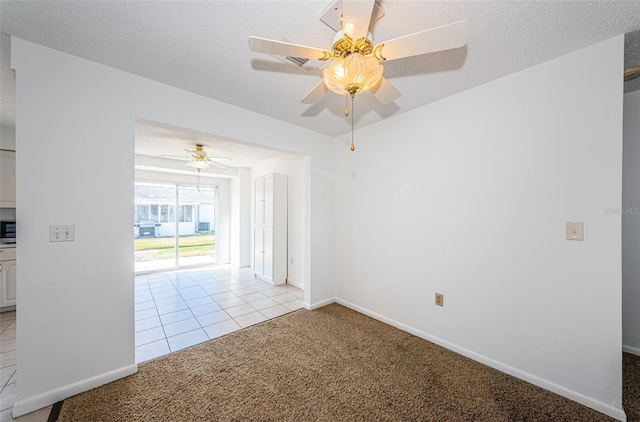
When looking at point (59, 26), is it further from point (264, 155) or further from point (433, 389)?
point (433, 389)

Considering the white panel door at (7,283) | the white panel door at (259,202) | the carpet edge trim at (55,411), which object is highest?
the white panel door at (259,202)

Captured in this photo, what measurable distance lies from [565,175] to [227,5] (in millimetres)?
2478

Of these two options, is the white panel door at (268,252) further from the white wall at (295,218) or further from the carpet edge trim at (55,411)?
the carpet edge trim at (55,411)

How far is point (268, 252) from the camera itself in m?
4.54

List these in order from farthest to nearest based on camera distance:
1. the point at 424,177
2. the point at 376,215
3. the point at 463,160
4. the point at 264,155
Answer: the point at 264,155 → the point at 376,215 → the point at 424,177 → the point at 463,160

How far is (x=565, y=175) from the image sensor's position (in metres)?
1.70

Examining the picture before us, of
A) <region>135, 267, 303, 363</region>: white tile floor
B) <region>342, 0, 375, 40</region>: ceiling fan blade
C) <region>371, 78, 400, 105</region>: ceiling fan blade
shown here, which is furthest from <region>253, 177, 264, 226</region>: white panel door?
<region>342, 0, 375, 40</region>: ceiling fan blade

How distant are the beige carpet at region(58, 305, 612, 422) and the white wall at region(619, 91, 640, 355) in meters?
1.19

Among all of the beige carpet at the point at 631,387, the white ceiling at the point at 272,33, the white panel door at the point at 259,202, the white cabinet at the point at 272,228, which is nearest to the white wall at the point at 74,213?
the white ceiling at the point at 272,33

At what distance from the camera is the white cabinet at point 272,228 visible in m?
4.42

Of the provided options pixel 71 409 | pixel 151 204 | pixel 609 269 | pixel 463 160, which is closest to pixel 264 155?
pixel 151 204

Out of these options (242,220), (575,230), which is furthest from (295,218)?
(575,230)

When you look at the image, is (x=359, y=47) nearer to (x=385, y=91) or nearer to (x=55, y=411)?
(x=385, y=91)

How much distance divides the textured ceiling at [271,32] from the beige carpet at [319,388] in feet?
8.06
